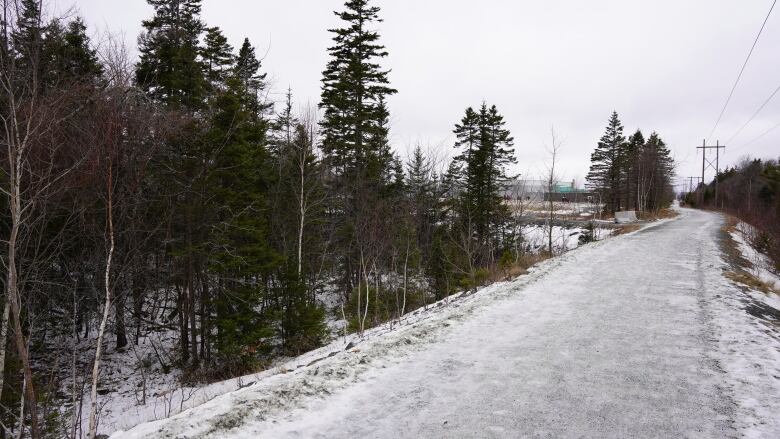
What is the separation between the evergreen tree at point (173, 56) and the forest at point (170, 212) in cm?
9

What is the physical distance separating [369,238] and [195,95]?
30.4 ft

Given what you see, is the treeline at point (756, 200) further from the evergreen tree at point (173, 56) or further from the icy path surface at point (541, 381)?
the evergreen tree at point (173, 56)

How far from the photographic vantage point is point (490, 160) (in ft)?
92.1

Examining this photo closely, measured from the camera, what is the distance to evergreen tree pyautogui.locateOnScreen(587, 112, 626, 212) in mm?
48094

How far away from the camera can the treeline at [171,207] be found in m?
7.17

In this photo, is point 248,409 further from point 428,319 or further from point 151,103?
point 151,103

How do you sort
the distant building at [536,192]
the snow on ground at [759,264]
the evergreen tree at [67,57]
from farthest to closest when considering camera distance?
the distant building at [536,192], the snow on ground at [759,264], the evergreen tree at [67,57]

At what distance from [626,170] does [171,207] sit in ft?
171

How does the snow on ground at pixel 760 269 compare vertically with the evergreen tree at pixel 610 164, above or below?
below

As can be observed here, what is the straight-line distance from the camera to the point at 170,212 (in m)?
13.1

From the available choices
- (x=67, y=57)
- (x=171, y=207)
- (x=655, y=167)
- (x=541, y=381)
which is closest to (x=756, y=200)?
(x=655, y=167)

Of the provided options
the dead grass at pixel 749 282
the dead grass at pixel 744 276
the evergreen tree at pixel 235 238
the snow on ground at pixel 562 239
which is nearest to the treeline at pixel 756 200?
the dead grass at pixel 744 276

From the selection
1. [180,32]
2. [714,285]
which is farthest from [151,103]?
[714,285]

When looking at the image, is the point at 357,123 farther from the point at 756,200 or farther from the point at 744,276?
the point at 756,200
